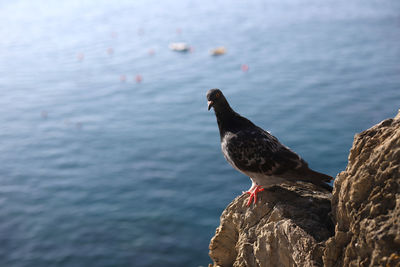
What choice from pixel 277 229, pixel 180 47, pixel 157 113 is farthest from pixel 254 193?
pixel 180 47

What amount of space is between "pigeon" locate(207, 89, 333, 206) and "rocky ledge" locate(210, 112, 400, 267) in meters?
0.28

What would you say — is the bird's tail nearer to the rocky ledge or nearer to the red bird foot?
the rocky ledge


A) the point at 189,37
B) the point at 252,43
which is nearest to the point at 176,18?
the point at 189,37

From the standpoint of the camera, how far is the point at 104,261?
20.4 meters

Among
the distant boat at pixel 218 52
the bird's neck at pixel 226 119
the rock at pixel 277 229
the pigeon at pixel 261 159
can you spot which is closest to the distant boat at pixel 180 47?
the distant boat at pixel 218 52

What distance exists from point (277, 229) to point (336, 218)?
1.09 m

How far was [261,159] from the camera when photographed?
9.31 meters

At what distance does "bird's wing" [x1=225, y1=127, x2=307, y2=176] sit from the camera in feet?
29.8

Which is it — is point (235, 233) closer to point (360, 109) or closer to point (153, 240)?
point (153, 240)

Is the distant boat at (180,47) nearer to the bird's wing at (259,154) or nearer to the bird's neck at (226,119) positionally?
the bird's neck at (226,119)

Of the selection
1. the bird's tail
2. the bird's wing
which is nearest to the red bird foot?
the bird's wing

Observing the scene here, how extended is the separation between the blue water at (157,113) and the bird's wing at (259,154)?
11.3 m

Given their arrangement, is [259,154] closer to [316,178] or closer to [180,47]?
[316,178]

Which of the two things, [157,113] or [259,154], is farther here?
[157,113]
